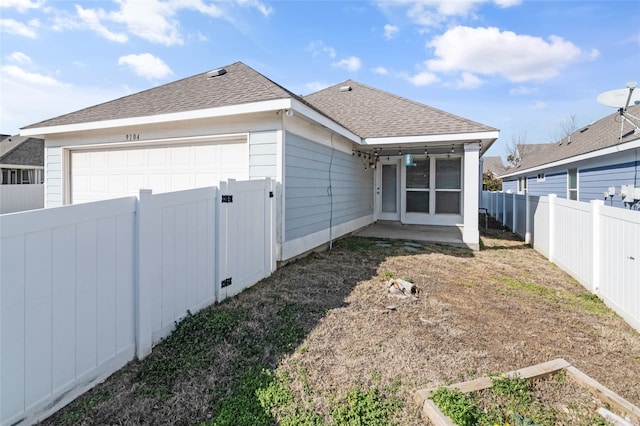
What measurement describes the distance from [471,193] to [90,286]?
7.74 m

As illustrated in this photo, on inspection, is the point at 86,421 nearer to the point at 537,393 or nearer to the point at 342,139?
the point at 537,393

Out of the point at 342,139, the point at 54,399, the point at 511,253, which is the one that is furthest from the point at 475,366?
the point at 342,139

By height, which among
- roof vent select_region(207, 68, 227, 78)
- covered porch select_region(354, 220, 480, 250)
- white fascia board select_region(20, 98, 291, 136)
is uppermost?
roof vent select_region(207, 68, 227, 78)

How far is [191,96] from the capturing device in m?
6.23

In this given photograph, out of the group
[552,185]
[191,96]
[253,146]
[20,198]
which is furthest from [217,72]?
[552,185]

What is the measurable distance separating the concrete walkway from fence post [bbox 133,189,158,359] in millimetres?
6947

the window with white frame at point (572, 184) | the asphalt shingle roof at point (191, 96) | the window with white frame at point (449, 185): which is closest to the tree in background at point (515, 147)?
the window with white frame at point (572, 184)

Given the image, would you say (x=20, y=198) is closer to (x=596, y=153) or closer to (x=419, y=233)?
(x=419, y=233)

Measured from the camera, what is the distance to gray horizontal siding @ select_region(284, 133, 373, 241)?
5582 millimetres

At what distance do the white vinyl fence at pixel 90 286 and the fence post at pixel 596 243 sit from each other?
518 centimetres

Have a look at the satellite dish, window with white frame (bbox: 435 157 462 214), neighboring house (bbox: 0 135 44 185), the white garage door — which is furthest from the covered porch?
neighboring house (bbox: 0 135 44 185)

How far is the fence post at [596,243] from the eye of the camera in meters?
4.29

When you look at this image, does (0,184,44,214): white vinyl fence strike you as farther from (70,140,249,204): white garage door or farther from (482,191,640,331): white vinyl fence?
(482,191,640,331): white vinyl fence

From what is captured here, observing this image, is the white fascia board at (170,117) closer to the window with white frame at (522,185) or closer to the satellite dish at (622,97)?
the satellite dish at (622,97)
